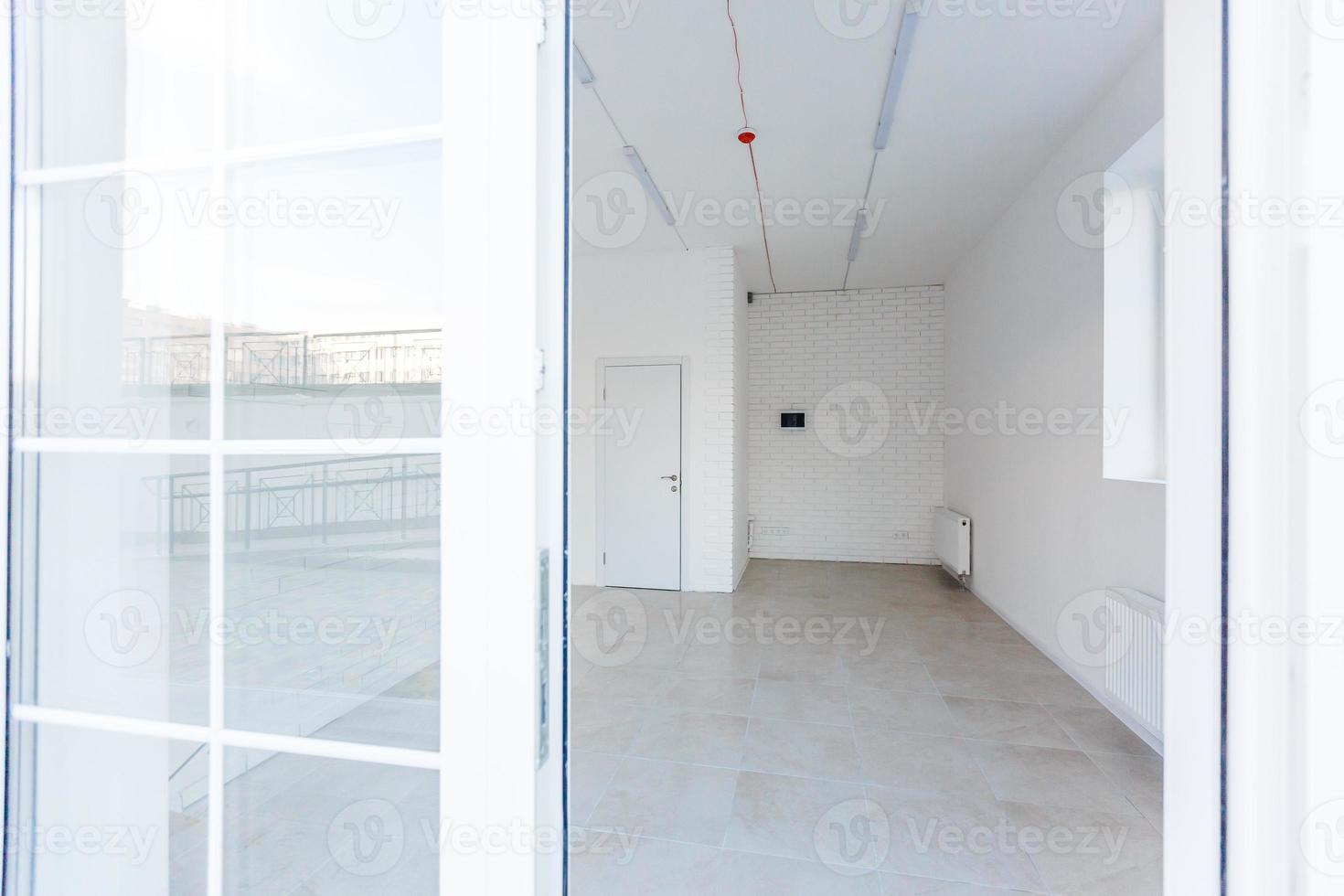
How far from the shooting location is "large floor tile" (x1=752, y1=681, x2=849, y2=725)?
2889mm

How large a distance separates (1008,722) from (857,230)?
360 cm

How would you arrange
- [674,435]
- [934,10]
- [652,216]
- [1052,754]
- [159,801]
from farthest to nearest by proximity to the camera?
1. [674,435]
2. [652,216]
3. [1052,754]
4. [934,10]
5. [159,801]

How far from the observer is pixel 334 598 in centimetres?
81

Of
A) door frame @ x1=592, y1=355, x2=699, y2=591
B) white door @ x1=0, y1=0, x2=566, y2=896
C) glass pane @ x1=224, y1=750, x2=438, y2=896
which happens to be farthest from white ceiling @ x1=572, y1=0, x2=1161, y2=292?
glass pane @ x1=224, y1=750, x2=438, y2=896

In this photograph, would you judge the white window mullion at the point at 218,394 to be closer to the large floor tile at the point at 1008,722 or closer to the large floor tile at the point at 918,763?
the large floor tile at the point at 918,763

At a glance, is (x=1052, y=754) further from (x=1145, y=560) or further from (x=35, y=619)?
(x=35, y=619)

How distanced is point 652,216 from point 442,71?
3970 millimetres

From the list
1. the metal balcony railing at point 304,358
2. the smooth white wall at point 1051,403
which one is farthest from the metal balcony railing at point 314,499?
the smooth white wall at point 1051,403

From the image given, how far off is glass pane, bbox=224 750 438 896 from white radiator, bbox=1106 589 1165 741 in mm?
2714

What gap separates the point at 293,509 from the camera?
804 millimetres

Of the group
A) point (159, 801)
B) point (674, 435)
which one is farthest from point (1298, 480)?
point (674, 435)

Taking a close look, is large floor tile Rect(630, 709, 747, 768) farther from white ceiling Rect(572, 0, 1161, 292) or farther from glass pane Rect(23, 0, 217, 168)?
white ceiling Rect(572, 0, 1161, 292)

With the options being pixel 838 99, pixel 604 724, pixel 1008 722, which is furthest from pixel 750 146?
pixel 1008 722

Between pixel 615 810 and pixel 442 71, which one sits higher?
pixel 442 71
